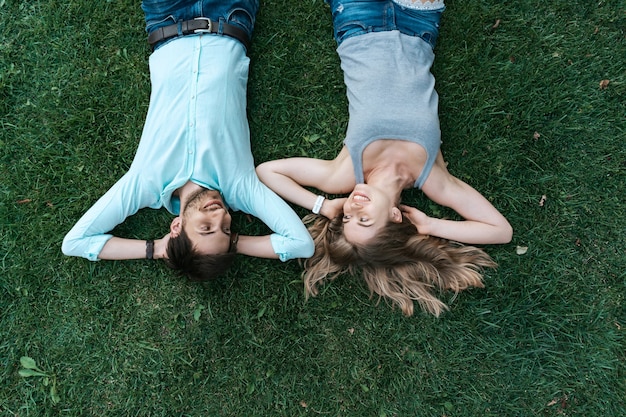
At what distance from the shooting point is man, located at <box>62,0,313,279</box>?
3.42 meters

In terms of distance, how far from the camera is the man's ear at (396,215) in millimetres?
3406

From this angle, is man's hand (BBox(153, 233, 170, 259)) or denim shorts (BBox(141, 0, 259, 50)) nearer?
denim shorts (BBox(141, 0, 259, 50))

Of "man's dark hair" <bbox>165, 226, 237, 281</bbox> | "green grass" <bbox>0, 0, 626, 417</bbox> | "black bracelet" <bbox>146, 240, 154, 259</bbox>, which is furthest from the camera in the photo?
"green grass" <bbox>0, 0, 626, 417</bbox>

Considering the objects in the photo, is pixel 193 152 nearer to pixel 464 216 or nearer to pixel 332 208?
pixel 332 208

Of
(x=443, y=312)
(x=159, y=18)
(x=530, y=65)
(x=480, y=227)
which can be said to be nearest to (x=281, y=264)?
(x=443, y=312)

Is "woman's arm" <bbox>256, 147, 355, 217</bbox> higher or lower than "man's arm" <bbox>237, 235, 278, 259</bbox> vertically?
higher

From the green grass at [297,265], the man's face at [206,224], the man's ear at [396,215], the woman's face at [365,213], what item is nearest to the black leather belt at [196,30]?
the green grass at [297,265]

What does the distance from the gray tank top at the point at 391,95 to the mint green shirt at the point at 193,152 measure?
84cm

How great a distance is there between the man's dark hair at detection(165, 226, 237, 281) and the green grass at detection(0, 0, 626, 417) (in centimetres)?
56

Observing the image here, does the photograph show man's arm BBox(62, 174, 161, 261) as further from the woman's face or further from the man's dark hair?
the woman's face

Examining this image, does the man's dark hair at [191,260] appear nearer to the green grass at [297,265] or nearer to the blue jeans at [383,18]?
the green grass at [297,265]

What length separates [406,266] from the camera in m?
3.60

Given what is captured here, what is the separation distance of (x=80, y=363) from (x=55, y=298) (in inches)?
24.3

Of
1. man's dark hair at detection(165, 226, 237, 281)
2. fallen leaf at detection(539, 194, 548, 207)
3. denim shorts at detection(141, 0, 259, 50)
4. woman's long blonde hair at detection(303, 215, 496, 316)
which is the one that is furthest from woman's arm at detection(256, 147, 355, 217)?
fallen leaf at detection(539, 194, 548, 207)
